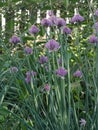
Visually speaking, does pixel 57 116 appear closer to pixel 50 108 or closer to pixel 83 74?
pixel 50 108

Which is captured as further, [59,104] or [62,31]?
[62,31]

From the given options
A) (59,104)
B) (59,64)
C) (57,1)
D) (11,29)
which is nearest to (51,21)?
(59,64)

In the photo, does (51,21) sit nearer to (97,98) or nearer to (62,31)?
(62,31)

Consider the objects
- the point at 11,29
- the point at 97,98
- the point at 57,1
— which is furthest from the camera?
the point at 57,1

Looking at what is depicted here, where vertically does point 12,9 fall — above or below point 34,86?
above

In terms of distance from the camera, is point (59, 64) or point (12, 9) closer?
point (59, 64)

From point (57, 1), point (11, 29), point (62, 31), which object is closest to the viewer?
point (62, 31)

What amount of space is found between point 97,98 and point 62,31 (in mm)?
330

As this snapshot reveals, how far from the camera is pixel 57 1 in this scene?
327cm

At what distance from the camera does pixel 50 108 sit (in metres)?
1.51

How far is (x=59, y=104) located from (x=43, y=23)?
1.14 feet

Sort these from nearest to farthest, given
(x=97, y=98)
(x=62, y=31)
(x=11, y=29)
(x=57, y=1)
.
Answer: (x=97, y=98)
(x=62, y=31)
(x=11, y=29)
(x=57, y=1)

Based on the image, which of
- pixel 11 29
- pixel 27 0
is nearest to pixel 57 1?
pixel 27 0

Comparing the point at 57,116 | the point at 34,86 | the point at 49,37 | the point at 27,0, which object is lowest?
the point at 57,116
